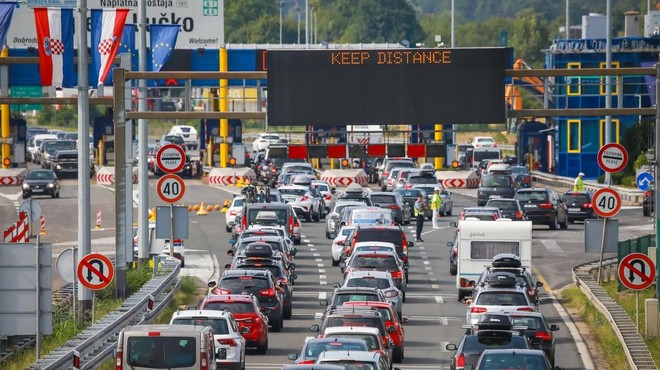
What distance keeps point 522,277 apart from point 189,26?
2963 centimetres

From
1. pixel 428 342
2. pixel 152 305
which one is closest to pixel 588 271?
pixel 428 342

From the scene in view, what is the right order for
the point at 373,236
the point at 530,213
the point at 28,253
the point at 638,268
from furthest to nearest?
the point at 530,213 < the point at 373,236 < the point at 638,268 < the point at 28,253

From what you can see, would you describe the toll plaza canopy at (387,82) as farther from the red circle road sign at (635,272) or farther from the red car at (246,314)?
the red circle road sign at (635,272)

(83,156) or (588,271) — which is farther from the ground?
(83,156)

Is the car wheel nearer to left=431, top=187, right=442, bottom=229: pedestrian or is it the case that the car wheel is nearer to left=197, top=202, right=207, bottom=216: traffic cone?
left=431, top=187, right=442, bottom=229: pedestrian

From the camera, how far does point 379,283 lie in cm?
3741

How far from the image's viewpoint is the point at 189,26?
66000 mm

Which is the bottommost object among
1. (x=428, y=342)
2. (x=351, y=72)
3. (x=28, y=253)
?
(x=428, y=342)

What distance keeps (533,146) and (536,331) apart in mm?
65122

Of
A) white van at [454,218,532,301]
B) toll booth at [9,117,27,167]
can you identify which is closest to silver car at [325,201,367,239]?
white van at [454,218,532,301]

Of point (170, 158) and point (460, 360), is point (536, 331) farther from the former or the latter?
point (170, 158)

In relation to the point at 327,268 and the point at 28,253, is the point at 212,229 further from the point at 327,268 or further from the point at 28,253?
the point at 28,253

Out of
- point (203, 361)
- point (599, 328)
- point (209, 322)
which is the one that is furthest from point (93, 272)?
point (599, 328)

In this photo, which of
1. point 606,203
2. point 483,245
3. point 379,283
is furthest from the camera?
point 483,245
